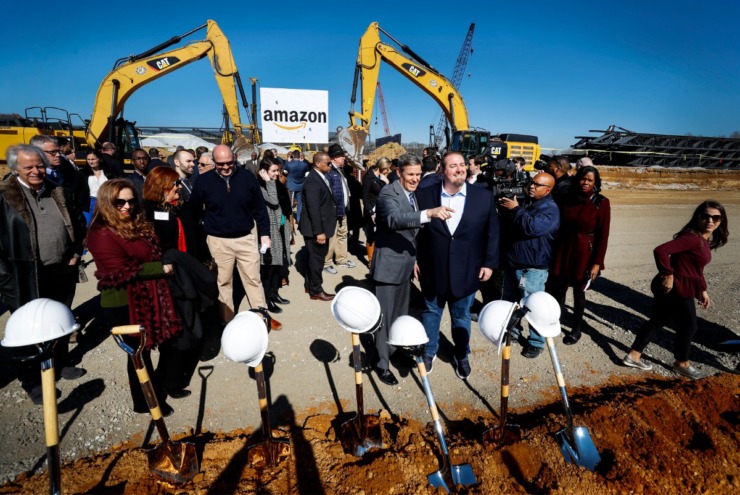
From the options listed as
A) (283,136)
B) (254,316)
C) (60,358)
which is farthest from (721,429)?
→ (283,136)

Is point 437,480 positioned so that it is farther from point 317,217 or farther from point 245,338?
point 317,217

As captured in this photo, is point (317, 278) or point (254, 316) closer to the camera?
Answer: point (254, 316)

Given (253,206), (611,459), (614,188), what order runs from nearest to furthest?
(611,459), (253,206), (614,188)

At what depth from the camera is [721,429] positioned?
2480 millimetres

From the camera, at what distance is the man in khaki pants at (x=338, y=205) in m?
5.73

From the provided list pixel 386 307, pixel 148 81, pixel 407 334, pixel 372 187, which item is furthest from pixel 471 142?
pixel 407 334

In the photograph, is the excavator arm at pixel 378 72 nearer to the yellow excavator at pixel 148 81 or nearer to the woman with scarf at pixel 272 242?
the yellow excavator at pixel 148 81

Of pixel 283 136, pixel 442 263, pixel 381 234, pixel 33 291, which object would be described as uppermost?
pixel 283 136

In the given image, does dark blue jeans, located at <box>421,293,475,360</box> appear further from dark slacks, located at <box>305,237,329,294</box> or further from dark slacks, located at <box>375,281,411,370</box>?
dark slacks, located at <box>305,237,329,294</box>

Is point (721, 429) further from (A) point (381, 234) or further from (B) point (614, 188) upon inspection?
(B) point (614, 188)

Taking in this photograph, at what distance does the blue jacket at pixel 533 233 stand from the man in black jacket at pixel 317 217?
2.57 m

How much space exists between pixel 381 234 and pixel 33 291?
3133 millimetres

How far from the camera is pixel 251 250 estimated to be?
393 cm

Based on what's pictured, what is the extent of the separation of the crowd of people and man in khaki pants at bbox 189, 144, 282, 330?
0.01 meters
